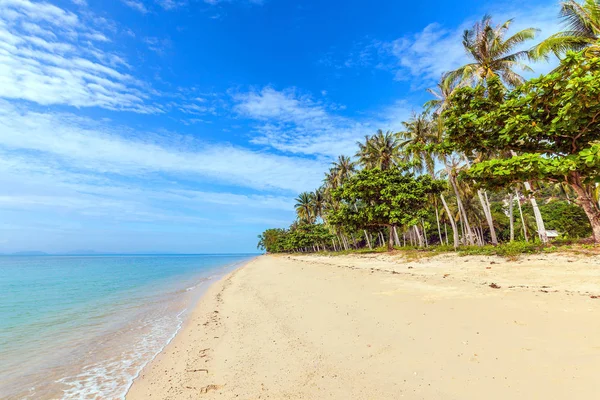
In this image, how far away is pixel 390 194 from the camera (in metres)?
27.8

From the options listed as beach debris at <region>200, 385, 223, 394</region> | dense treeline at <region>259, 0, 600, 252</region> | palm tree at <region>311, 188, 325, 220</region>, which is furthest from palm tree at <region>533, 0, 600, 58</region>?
palm tree at <region>311, 188, 325, 220</region>

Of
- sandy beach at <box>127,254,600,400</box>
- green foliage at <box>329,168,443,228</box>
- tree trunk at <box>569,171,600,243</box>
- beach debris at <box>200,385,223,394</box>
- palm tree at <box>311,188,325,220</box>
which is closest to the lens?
sandy beach at <box>127,254,600,400</box>

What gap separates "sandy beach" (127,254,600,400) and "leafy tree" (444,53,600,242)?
5.71m

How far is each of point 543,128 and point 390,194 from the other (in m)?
15.3

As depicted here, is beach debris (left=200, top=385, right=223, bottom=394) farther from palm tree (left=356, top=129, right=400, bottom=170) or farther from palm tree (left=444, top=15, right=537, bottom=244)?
palm tree (left=356, top=129, right=400, bottom=170)

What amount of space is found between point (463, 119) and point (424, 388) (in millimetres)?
14766

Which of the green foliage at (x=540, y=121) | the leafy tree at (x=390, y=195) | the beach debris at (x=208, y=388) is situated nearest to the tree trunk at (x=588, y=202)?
the green foliage at (x=540, y=121)

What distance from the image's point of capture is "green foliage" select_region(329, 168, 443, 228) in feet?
90.6

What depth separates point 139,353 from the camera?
21.2ft

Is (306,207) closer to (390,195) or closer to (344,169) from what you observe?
(344,169)

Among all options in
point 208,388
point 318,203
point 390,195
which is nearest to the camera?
point 208,388

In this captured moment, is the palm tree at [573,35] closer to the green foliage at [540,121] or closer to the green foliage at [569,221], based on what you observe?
the green foliage at [540,121]

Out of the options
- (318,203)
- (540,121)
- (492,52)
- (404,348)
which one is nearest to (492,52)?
(492,52)

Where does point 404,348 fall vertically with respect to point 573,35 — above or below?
below
